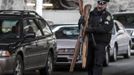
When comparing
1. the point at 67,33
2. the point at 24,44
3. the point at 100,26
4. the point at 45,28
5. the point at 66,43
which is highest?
the point at 100,26

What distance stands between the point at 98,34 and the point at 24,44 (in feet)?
7.32

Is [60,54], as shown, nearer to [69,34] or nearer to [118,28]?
[69,34]

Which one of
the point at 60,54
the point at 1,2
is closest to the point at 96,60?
the point at 60,54

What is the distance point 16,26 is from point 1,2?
366 inches

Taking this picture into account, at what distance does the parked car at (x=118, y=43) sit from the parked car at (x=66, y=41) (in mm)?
1971

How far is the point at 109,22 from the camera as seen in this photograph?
11211 mm

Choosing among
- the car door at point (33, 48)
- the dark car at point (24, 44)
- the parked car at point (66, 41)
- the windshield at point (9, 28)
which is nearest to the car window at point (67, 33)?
the parked car at point (66, 41)

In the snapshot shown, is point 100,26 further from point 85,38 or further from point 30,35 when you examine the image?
point 30,35

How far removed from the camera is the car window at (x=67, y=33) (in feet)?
57.0

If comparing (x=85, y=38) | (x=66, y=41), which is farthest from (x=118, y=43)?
(x=85, y=38)

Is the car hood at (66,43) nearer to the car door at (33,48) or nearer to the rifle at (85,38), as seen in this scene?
the car door at (33,48)

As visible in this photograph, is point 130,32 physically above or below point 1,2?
below

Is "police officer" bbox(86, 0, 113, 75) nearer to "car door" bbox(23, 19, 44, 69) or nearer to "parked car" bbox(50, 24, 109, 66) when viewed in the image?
"car door" bbox(23, 19, 44, 69)

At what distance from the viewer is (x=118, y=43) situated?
2050cm
